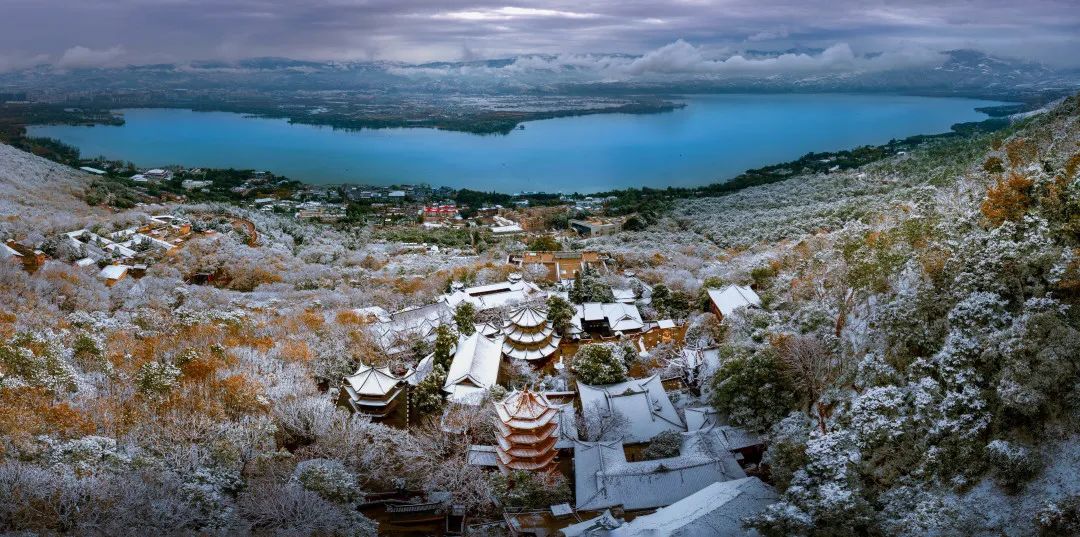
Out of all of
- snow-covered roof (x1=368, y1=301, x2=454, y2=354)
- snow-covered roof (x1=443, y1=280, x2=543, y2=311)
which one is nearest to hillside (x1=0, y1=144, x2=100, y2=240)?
snow-covered roof (x1=368, y1=301, x2=454, y2=354)

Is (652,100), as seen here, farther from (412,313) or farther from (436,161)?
(412,313)

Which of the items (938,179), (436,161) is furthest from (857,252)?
(436,161)

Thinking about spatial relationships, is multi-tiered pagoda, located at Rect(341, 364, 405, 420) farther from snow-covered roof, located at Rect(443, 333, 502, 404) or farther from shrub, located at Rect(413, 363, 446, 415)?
snow-covered roof, located at Rect(443, 333, 502, 404)

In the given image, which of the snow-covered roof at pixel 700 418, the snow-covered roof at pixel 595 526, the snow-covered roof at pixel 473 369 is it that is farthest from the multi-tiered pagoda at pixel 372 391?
the snow-covered roof at pixel 700 418

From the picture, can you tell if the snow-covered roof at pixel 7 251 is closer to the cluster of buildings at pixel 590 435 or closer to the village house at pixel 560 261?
the cluster of buildings at pixel 590 435

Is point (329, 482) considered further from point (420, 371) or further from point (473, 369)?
point (420, 371)
